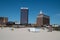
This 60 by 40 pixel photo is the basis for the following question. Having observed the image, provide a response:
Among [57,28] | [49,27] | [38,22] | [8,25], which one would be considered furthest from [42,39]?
[8,25]

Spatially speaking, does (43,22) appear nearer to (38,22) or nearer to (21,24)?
(38,22)

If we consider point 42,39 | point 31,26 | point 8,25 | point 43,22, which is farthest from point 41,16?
point 42,39

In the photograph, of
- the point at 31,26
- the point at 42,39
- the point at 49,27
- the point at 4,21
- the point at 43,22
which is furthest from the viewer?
the point at 4,21

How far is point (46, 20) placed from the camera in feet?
33.4

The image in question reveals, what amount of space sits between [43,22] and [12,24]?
281 centimetres

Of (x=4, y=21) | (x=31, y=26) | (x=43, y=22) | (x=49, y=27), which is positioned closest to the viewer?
(x=49, y=27)

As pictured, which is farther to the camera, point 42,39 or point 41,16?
point 41,16

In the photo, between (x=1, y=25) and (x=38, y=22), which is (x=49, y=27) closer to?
(x=38, y=22)

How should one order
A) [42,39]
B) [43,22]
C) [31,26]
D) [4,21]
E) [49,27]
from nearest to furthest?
[42,39]
[49,27]
[31,26]
[43,22]
[4,21]

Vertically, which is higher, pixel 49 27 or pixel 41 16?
pixel 41 16

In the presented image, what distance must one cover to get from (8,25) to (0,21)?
2.47ft

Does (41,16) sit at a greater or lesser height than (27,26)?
greater

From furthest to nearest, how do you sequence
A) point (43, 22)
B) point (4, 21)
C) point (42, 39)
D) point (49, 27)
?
point (4, 21)
point (43, 22)
point (49, 27)
point (42, 39)

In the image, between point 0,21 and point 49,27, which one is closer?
point 49,27
